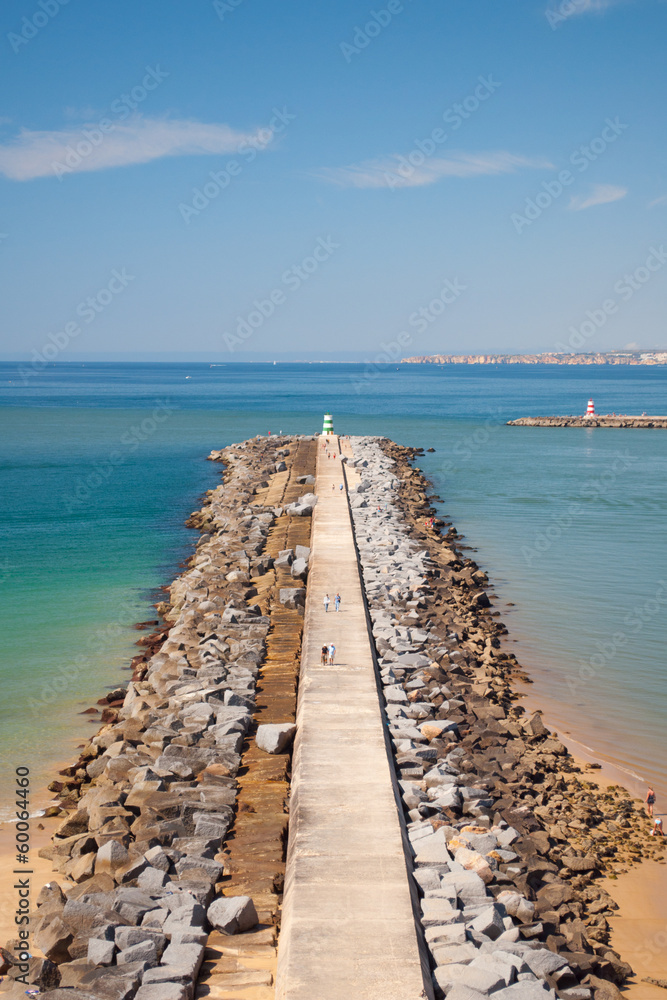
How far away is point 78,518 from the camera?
27.4 meters

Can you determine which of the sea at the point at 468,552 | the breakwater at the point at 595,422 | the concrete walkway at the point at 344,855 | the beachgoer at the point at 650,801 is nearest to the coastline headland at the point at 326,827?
the concrete walkway at the point at 344,855

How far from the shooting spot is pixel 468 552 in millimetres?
22984

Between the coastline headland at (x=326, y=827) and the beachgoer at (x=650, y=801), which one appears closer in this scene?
the coastline headland at (x=326, y=827)

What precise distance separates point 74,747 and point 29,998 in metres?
5.82

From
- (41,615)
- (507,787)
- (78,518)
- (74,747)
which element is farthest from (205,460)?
(507,787)

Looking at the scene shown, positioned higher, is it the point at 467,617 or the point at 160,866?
the point at 467,617

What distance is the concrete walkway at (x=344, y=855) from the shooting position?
18.2 ft

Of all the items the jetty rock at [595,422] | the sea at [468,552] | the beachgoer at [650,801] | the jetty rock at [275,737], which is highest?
the jetty rock at [595,422]

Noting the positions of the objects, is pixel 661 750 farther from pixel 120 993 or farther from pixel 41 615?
pixel 41 615

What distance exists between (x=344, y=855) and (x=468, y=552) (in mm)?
16534

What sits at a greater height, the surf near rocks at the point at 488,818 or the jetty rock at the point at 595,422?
the jetty rock at the point at 595,422

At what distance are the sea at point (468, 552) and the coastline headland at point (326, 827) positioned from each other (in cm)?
94

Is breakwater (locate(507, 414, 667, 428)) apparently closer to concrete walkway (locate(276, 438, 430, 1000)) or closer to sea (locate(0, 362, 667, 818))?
sea (locate(0, 362, 667, 818))

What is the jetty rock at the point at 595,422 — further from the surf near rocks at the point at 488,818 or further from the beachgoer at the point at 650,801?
the beachgoer at the point at 650,801
